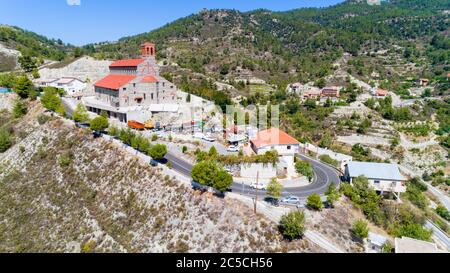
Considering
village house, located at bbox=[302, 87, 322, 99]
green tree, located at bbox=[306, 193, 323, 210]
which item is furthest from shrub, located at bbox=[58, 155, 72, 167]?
village house, located at bbox=[302, 87, 322, 99]

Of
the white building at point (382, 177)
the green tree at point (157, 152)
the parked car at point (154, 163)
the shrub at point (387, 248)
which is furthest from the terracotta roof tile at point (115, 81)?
the shrub at point (387, 248)

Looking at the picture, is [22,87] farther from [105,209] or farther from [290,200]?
[290,200]

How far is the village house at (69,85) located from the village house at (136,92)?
15.6m

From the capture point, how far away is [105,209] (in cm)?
4094

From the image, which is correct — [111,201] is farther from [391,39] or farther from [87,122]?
[391,39]

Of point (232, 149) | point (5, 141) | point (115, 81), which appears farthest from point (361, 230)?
point (5, 141)

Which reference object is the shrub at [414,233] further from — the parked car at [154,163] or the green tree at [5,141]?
the green tree at [5,141]

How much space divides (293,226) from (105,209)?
25.4 meters

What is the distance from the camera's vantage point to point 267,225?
3259 centimetres

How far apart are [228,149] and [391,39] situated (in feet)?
605

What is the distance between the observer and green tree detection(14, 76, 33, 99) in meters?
75.9

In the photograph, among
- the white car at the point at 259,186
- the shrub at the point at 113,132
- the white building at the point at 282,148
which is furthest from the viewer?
the shrub at the point at 113,132

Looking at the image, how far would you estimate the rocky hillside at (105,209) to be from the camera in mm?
32844
